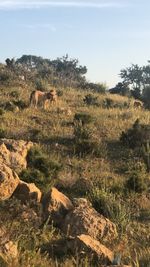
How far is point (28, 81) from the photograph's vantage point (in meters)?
36.2

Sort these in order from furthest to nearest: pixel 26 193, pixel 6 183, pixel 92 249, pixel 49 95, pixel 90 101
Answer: pixel 90 101
pixel 49 95
pixel 26 193
pixel 6 183
pixel 92 249

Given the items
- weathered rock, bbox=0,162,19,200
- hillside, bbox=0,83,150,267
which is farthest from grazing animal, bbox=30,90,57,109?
weathered rock, bbox=0,162,19,200

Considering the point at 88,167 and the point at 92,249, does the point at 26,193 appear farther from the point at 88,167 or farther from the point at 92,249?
the point at 88,167

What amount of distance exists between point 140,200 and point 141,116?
1178cm

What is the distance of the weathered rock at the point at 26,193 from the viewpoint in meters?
10.9

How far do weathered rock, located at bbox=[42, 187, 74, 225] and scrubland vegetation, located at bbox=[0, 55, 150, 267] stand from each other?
0.33 metres

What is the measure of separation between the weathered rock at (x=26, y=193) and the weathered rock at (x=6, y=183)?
0.15m

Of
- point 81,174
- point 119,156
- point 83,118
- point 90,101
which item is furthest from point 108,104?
point 81,174

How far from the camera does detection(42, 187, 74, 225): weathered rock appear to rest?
1062 centimetres

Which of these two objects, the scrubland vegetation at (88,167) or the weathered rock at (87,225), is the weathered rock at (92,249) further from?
the weathered rock at (87,225)

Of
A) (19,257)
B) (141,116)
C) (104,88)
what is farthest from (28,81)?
(19,257)

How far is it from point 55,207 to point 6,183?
0.97 meters

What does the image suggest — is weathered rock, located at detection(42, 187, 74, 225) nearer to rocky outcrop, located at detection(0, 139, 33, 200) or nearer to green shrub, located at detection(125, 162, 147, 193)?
rocky outcrop, located at detection(0, 139, 33, 200)

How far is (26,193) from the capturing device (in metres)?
11.0
